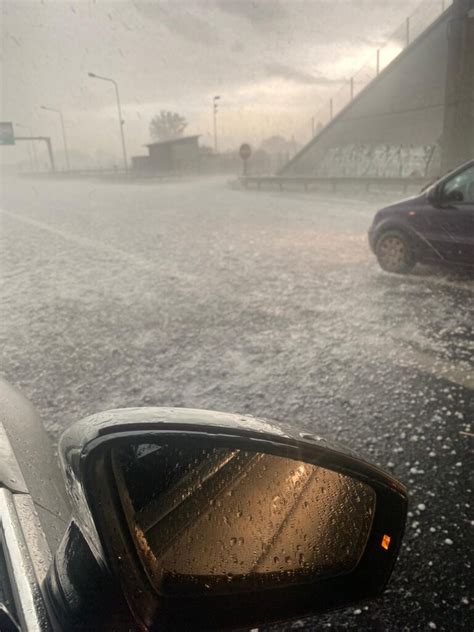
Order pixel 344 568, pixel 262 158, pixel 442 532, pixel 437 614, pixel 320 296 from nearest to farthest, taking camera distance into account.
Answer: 1. pixel 344 568
2. pixel 437 614
3. pixel 442 532
4. pixel 320 296
5. pixel 262 158

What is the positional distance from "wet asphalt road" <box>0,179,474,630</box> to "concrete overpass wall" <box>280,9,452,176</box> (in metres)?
16.3

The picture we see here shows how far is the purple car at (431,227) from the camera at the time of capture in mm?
5887

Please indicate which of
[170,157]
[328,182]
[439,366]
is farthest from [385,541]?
[170,157]

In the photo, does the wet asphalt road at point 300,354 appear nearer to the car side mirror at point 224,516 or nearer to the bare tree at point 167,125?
the car side mirror at point 224,516

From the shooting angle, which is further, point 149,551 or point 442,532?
point 442,532

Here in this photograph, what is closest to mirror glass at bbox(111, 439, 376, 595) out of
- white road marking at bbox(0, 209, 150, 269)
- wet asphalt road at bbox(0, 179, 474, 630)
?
wet asphalt road at bbox(0, 179, 474, 630)

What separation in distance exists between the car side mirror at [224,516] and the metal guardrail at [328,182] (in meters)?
17.8

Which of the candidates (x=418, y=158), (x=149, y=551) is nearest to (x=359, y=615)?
(x=149, y=551)

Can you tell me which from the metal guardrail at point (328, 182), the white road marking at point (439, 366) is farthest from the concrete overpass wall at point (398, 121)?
the white road marking at point (439, 366)

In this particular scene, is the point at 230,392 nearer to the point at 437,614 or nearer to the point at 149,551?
the point at 437,614

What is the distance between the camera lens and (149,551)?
35.0 inches

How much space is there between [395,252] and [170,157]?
4987 cm

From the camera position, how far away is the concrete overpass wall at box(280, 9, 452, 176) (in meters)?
21.9

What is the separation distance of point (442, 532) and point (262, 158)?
187 feet
